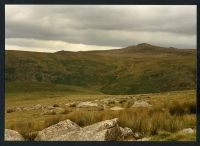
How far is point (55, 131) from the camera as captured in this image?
1496 centimetres

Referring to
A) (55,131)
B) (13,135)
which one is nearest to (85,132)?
(55,131)

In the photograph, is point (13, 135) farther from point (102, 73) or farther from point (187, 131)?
point (102, 73)

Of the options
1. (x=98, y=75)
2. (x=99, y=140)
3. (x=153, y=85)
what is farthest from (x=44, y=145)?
(x=98, y=75)

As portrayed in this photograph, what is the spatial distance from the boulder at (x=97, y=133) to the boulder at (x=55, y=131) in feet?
0.78

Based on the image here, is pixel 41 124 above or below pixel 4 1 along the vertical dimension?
below

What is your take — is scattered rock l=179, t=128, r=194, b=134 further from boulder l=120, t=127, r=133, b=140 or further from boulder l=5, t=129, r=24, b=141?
boulder l=5, t=129, r=24, b=141

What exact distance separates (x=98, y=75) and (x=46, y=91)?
3066cm

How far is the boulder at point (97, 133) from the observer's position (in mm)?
13906

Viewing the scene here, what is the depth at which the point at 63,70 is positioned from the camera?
10838 centimetres

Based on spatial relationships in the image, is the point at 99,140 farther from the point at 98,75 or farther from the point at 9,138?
the point at 98,75

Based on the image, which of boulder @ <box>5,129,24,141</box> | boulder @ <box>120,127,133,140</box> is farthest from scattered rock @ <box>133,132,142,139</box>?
boulder @ <box>5,129,24,141</box>

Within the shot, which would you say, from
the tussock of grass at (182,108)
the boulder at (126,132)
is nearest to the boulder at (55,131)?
the boulder at (126,132)

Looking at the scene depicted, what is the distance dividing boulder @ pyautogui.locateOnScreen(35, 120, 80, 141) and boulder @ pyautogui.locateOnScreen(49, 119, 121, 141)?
0.78 ft

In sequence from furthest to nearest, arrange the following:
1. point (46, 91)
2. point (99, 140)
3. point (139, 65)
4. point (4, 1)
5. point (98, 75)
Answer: point (139, 65)
point (98, 75)
point (46, 91)
point (99, 140)
point (4, 1)
